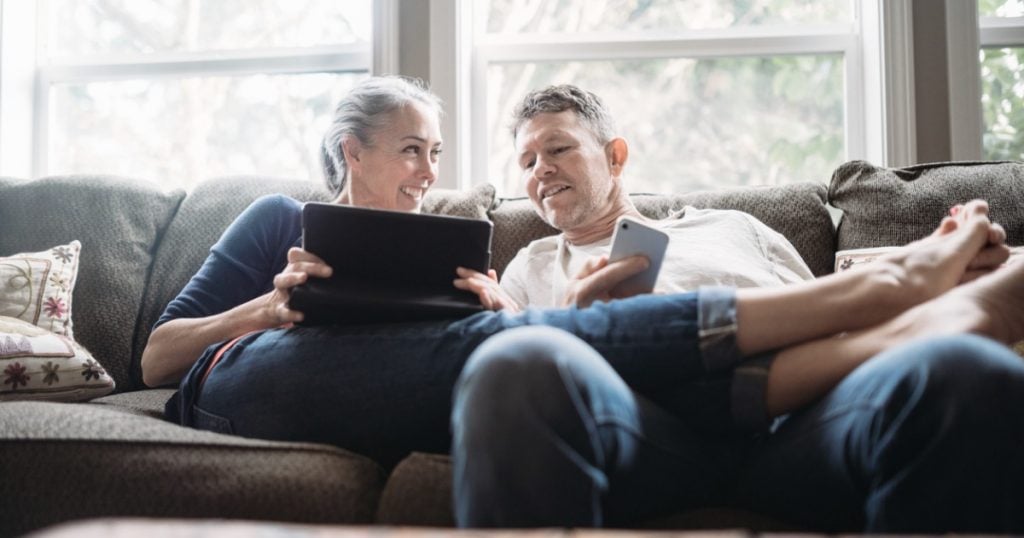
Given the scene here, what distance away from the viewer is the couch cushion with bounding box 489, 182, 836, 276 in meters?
1.90

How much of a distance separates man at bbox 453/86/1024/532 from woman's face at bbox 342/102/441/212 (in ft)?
2.08

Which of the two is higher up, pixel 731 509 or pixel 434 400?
pixel 434 400

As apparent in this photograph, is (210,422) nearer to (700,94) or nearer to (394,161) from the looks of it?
(394,161)

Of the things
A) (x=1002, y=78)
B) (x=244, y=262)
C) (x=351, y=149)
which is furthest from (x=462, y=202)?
(x=1002, y=78)

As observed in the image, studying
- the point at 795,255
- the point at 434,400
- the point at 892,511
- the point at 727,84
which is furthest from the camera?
the point at 727,84

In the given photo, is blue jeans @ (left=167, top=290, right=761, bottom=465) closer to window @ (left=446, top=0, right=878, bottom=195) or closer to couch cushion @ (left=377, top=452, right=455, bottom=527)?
couch cushion @ (left=377, top=452, right=455, bottom=527)

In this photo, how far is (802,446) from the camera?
0.99 meters

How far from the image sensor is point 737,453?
3.56 ft

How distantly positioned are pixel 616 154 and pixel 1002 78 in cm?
134

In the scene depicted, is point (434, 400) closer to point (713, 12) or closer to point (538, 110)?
point (538, 110)

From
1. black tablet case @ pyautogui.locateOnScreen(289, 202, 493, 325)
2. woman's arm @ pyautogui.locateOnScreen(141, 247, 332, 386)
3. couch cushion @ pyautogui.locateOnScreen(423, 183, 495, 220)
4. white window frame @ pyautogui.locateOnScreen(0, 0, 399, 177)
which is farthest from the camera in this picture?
white window frame @ pyautogui.locateOnScreen(0, 0, 399, 177)

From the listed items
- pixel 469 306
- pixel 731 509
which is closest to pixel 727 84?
pixel 469 306

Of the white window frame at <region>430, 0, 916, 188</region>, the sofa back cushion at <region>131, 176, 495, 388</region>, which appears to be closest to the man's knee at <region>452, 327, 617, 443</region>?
the sofa back cushion at <region>131, 176, 495, 388</region>

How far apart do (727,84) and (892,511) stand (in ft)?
6.34
